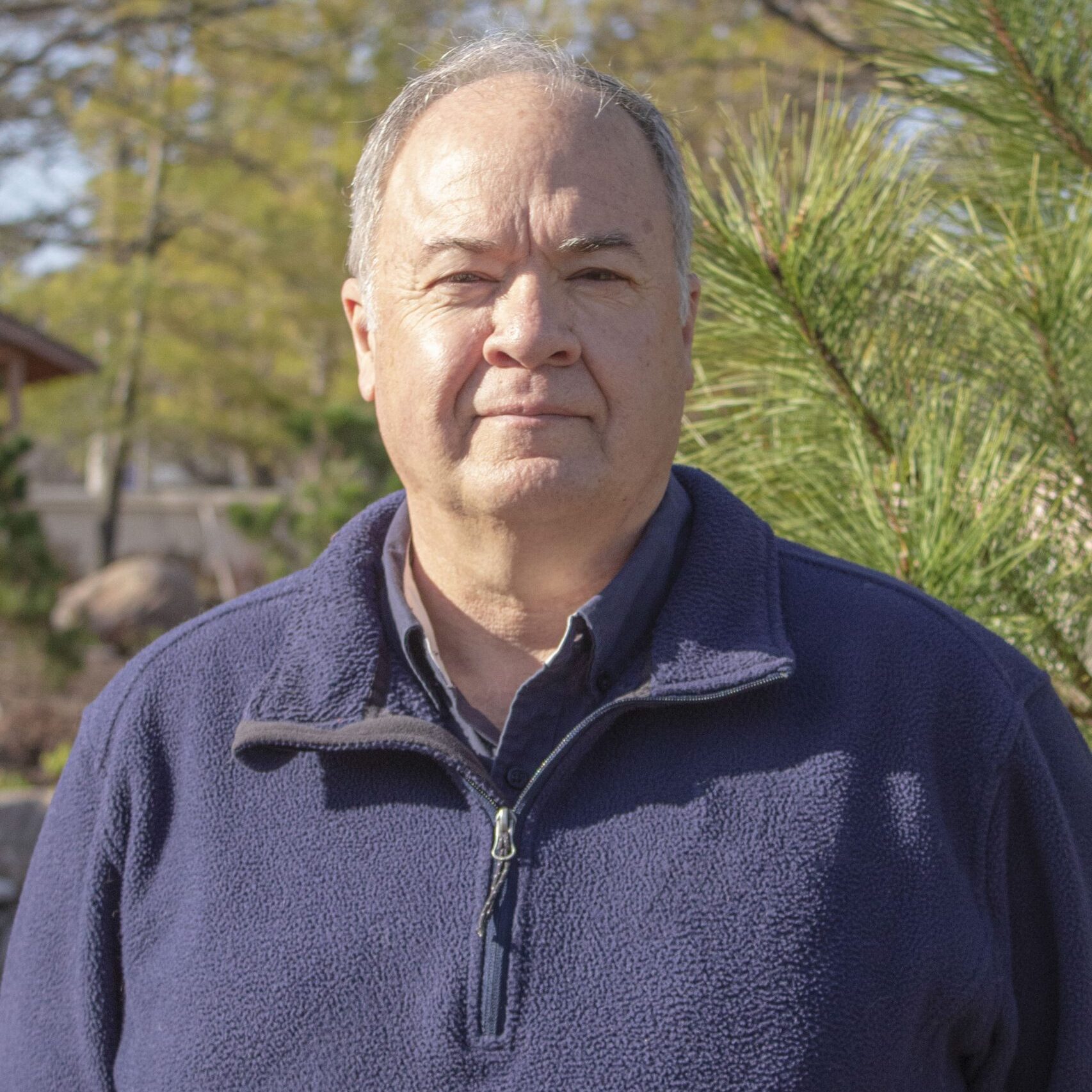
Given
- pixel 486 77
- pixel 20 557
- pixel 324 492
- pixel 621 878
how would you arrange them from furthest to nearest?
pixel 20 557 < pixel 324 492 < pixel 486 77 < pixel 621 878

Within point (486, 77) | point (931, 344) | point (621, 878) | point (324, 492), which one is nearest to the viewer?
point (621, 878)

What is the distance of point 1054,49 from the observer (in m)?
2.25

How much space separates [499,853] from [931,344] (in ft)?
4.01

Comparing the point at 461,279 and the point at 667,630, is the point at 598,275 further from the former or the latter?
the point at 667,630

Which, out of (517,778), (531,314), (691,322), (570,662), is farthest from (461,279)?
(517,778)

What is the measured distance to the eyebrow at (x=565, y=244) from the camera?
158 centimetres

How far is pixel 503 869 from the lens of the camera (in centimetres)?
149

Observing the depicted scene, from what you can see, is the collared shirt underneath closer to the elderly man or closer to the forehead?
the elderly man

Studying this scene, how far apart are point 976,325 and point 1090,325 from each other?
0.18 metres

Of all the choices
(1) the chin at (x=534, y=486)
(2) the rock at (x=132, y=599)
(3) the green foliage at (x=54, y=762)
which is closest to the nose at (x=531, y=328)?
(1) the chin at (x=534, y=486)

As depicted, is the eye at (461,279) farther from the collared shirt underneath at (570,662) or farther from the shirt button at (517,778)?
the shirt button at (517,778)

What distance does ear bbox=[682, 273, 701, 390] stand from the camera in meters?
1.76

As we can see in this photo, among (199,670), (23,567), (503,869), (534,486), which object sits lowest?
(23,567)

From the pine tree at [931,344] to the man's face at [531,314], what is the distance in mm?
542
